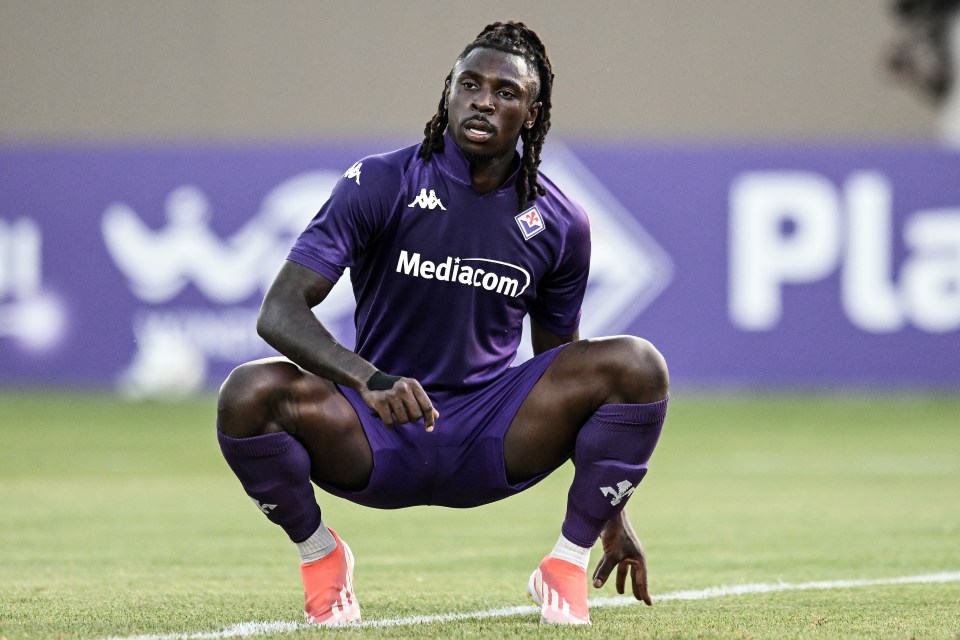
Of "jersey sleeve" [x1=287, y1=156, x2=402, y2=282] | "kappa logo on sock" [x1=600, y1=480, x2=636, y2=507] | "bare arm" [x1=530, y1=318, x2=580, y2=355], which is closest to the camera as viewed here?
"jersey sleeve" [x1=287, y1=156, x2=402, y2=282]

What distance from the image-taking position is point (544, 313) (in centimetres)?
454

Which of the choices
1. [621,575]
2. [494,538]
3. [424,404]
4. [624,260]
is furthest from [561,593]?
[624,260]

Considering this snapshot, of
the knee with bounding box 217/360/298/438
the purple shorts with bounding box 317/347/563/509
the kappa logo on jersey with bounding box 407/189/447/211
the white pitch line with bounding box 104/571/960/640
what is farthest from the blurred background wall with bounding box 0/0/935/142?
the knee with bounding box 217/360/298/438

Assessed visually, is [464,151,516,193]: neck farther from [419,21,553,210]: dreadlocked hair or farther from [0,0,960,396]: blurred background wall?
[0,0,960,396]: blurred background wall

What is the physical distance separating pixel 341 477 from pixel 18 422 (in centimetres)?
758

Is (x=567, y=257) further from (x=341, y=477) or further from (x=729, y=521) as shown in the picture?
(x=729, y=521)

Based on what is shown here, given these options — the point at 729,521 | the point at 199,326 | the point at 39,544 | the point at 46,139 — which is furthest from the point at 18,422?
the point at 46,139

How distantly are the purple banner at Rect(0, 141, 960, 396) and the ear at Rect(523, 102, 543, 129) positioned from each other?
7.74 meters

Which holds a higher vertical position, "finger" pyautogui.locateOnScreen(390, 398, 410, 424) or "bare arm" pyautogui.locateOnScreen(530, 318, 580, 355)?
"finger" pyautogui.locateOnScreen(390, 398, 410, 424)

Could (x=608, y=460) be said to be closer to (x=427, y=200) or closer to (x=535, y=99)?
(x=427, y=200)

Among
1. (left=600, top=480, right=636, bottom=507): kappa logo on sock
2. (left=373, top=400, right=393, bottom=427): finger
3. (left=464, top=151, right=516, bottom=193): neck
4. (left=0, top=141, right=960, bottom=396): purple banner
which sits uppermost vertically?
(left=464, top=151, right=516, bottom=193): neck

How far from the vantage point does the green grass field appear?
4.16 meters

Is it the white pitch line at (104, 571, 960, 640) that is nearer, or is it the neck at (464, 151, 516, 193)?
the white pitch line at (104, 571, 960, 640)

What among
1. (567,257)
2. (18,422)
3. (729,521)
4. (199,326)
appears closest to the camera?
(567,257)
